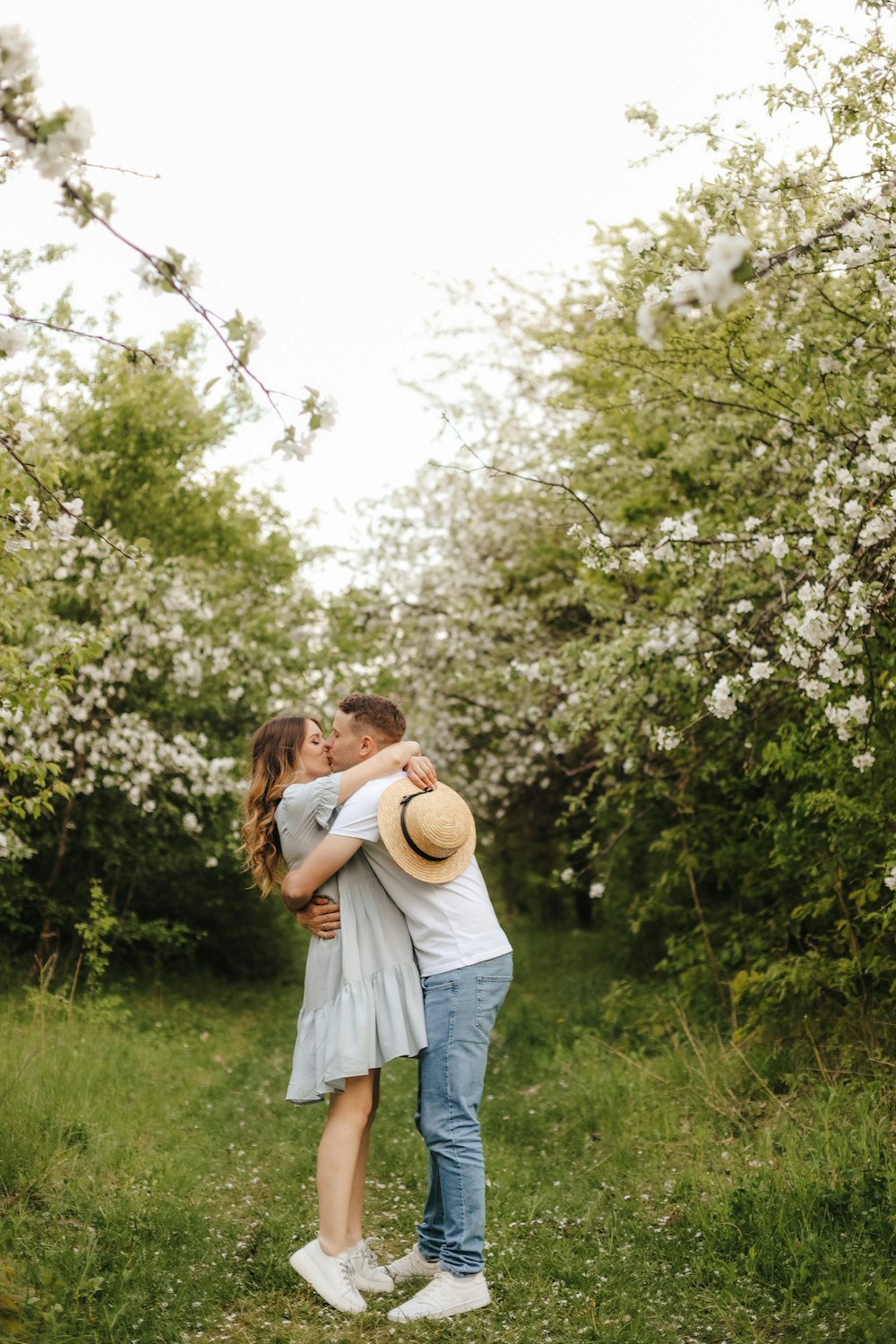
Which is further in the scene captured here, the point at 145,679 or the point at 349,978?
the point at 145,679

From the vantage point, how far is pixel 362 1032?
4.03m

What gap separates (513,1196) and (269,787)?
2199mm

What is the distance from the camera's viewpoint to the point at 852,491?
5402 mm

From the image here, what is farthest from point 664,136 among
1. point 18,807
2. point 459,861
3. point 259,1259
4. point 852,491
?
point 259,1259

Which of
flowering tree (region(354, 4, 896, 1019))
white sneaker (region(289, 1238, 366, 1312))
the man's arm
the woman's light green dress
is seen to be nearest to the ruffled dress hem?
the woman's light green dress

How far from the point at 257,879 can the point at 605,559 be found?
110 inches

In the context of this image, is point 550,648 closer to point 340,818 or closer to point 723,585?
point 723,585

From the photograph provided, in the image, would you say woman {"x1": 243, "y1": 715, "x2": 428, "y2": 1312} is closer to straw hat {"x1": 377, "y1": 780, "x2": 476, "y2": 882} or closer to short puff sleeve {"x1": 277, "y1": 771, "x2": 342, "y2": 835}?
short puff sleeve {"x1": 277, "y1": 771, "x2": 342, "y2": 835}

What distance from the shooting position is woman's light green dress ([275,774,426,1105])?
4035 millimetres

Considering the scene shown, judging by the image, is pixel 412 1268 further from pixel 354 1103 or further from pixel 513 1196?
pixel 513 1196

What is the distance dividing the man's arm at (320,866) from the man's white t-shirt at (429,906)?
0.03 meters

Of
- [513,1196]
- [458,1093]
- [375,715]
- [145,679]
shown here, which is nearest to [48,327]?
[375,715]

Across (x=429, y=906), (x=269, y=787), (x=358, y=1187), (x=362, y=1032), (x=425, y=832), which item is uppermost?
(x=269, y=787)

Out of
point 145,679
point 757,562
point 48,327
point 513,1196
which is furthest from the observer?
point 145,679
